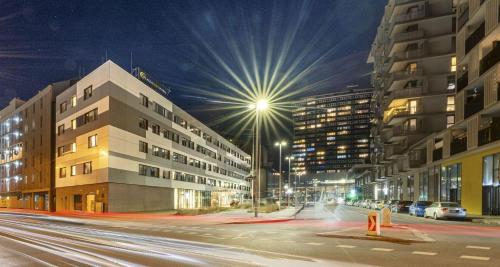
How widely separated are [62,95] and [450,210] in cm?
4799

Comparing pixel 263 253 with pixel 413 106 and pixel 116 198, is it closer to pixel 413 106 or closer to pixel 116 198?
pixel 116 198

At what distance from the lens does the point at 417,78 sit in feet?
206

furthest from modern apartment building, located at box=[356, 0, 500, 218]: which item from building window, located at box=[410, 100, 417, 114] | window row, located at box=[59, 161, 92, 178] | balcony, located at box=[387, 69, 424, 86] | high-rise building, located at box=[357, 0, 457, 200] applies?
window row, located at box=[59, 161, 92, 178]

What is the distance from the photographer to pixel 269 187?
162 meters

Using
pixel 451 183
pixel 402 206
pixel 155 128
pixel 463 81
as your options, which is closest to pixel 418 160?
pixel 402 206

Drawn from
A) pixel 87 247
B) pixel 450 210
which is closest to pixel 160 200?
pixel 450 210

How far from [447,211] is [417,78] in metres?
35.4

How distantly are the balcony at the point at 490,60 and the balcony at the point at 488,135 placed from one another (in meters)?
5.05

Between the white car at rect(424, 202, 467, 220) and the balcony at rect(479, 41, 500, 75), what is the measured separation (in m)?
11.4

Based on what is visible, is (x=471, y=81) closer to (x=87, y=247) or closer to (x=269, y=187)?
(x=87, y=247)

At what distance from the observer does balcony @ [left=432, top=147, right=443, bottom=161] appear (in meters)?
46.8

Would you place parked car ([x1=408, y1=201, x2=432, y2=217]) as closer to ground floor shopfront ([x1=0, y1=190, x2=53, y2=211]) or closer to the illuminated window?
the illuminated window

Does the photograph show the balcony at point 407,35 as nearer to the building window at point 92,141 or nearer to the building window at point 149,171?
the building window at point 149,171

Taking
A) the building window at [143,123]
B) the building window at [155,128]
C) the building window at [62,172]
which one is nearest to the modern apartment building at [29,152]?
the building window at [62,172]
